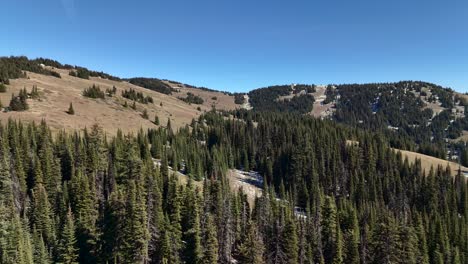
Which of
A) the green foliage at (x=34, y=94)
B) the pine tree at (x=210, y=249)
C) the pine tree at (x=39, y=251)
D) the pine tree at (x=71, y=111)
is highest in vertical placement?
the green foliage at (x=34, y=94)

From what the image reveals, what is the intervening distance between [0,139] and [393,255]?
10407 cm

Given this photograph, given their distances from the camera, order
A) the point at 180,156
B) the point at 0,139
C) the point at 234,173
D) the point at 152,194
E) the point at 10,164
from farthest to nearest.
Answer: the point at 234,173, the point at 180,156, the point at 0,139, the point at 10,164, the point at 152,194

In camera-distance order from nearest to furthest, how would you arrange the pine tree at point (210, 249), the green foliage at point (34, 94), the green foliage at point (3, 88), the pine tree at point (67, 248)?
the pine tree at point (210, 249) < the pine tree at point (67, 248) < the green foliage at point (3, 88) < the green foliage at point (34, 94)

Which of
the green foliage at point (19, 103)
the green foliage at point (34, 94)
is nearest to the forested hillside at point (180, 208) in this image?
the green foliage at point (19, 103)

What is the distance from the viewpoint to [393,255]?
267ft

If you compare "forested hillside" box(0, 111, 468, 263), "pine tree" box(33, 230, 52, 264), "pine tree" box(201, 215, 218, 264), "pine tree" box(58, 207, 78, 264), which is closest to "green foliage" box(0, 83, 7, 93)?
"forested hillside" box(0, 111, 468, 263)

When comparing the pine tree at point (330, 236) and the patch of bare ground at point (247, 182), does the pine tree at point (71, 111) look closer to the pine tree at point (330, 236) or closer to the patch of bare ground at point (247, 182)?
the patch of bare ground at point (247, 182)

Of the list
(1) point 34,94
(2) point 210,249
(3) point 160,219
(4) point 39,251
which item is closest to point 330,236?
(2) point 210,249

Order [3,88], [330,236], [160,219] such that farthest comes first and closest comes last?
1. [3,88]
2. [330,236]
3. [160,219]

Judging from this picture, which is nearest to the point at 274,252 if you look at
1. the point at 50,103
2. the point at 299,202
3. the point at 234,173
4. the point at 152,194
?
the point at 152,194

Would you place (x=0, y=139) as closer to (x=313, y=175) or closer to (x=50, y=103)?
(x=50, y=103)

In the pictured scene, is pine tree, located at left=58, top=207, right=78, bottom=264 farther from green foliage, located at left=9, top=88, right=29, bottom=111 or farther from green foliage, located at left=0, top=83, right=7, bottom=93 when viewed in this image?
green foliage, located at left=0, top=83, right=7, bottom=93

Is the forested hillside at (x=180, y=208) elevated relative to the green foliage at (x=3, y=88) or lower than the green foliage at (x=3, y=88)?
lower

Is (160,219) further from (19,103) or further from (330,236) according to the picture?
(19,103)
